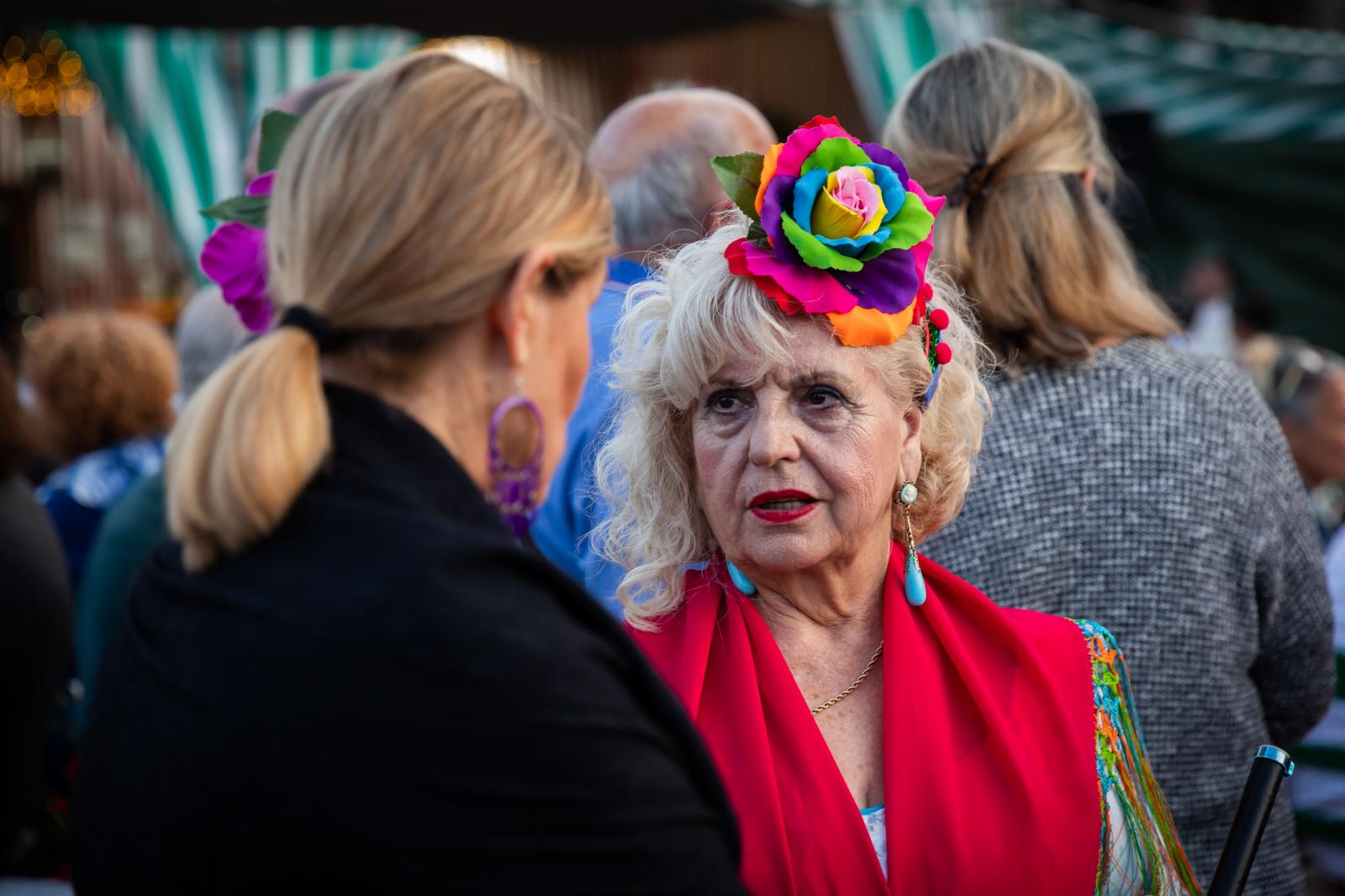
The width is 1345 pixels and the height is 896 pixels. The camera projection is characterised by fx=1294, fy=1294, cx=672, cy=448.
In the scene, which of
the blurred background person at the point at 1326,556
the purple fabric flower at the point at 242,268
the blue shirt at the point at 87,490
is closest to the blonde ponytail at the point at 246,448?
the purple fabric flower at the point at 242,268

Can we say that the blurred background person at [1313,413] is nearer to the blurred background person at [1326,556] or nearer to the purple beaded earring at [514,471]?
the blurred background person at [1326,556]

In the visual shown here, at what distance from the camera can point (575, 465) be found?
9.01 feet

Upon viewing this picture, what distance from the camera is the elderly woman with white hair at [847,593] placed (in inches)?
72.4

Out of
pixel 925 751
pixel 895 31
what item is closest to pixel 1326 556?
pixel 925 751

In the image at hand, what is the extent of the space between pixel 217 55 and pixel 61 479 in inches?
99.2

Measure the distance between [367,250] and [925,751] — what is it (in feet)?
3.61

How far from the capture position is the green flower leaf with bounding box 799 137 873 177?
1926mm

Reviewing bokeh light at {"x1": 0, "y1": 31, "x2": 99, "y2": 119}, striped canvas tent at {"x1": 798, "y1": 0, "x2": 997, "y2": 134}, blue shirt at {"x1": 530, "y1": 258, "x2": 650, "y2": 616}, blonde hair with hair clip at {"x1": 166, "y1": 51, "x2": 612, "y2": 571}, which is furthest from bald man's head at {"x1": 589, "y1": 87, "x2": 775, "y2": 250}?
bokeh light at {"x1": 0, "y1": 31, "x2": 99, "y2": 119}

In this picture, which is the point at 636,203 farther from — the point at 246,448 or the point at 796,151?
the point at 246,448

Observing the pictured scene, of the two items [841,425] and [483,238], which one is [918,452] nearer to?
[841,425]

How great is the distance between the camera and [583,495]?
2.58 metres

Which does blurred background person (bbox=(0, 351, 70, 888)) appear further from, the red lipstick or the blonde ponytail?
the blonde ponytail

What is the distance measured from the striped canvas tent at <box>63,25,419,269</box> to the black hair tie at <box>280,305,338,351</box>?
461 centimetres

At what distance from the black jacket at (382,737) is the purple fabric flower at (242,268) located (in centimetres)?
61
